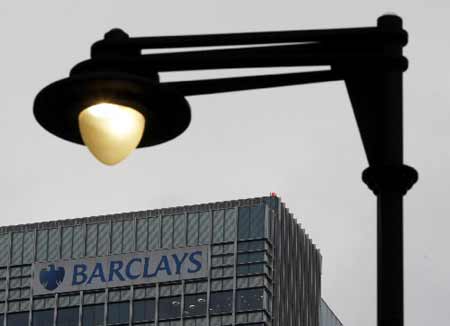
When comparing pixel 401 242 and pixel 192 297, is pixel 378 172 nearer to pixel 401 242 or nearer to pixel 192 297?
pixel 401 242

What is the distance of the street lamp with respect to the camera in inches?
371

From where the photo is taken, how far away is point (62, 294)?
158 metres

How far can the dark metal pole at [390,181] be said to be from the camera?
9.07 metres

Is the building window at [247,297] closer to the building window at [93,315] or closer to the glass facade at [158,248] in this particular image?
the glass facade at [158,248]

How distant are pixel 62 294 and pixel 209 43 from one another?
14946 cm

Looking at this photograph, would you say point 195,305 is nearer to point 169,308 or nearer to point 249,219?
point 169,308

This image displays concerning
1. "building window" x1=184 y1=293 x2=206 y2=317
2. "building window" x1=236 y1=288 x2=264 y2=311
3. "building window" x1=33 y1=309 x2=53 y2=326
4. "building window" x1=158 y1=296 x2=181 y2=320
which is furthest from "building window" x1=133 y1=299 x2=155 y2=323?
"building window" x1=236 y1=288 x2=264 y2=311

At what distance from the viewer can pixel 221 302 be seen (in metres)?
151

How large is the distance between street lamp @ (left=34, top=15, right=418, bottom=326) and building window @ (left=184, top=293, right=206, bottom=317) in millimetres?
141728

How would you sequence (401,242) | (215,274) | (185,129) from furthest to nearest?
(215,274), (185,129), (401,242)

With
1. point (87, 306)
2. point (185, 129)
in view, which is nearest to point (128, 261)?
point (87, 306)

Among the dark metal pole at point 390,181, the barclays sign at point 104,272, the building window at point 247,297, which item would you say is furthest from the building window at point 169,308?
the dark metal pole at point 390,181

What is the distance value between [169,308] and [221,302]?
5504 mm

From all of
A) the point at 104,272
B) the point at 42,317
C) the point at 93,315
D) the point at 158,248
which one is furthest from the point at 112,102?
the point at 104,272
